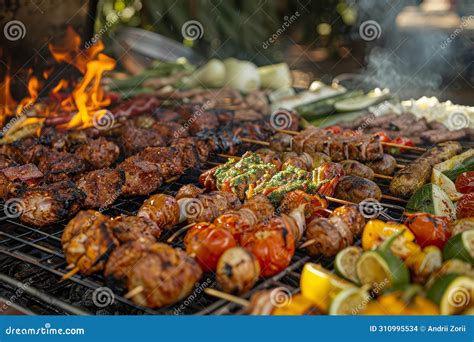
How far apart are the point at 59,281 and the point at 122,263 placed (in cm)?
80

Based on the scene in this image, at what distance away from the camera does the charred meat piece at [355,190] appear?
16.0ft

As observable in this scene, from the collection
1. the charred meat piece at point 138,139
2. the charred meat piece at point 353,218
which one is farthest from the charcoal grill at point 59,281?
the charred meat piece at point 138,139

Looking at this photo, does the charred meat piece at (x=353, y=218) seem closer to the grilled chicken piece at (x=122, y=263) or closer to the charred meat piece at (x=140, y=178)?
the grilled chicken piece at (x=122, y=263)

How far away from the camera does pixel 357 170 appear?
5477 millimetres

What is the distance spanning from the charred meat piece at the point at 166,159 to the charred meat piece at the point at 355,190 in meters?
1.68

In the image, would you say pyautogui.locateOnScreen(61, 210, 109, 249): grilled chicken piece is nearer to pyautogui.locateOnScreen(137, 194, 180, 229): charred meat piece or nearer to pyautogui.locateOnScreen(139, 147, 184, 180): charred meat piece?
pyautogui.locateOnScreen(137, 194, 180, 229): charred meat piece

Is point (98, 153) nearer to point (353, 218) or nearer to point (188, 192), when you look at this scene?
point (188, 192)

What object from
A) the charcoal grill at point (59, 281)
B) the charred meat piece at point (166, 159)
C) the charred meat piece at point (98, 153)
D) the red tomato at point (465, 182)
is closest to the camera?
the charcoal grill at point (59, 281)

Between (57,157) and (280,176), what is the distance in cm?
237

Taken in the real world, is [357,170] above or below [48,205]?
above

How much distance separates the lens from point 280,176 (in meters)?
5.04

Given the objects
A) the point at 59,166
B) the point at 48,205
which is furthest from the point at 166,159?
the point at 48,205
